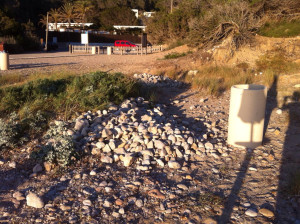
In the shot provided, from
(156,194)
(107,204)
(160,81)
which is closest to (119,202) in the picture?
(107,204)

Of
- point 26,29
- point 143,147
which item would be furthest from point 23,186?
point 26,29

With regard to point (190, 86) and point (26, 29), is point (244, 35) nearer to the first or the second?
point (190, 86)

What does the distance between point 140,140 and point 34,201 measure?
2159mm

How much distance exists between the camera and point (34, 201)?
14.2ft

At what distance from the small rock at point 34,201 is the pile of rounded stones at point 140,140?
1445mm

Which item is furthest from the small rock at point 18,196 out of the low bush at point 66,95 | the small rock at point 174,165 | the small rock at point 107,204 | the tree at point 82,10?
the tree at point 82,10

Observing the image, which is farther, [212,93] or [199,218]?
[212,93]

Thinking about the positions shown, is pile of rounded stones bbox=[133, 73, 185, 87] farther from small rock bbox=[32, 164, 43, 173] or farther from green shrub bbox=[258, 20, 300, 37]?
green shrub bbox=[258, 20, 300, 37]

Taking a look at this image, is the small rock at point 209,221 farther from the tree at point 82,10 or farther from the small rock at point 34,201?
the tree at point 82,10

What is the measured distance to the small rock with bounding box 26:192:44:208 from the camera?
430 cm

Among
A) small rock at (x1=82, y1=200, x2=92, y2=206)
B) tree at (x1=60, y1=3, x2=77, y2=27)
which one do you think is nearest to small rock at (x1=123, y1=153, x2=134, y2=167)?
small rock at (x1=82, y1=200, x2=92, y2=206)

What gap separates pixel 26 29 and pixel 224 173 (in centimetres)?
3839

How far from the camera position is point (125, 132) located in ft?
20.5

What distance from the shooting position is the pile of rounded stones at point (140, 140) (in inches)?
223
